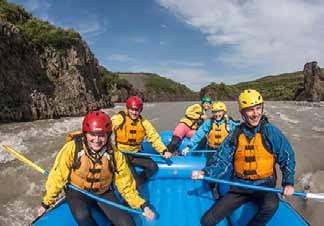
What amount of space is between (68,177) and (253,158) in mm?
1586

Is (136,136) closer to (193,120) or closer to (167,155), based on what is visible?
(167,155)

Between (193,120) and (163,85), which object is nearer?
(193,120)

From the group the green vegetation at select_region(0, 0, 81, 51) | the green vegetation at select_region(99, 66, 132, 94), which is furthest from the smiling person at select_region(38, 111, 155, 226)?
the green vegetation at select_region(99, 66, 132, 94)

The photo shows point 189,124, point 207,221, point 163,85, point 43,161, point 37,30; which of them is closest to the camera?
point 207,221

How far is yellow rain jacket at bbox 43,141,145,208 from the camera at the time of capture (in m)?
3.00

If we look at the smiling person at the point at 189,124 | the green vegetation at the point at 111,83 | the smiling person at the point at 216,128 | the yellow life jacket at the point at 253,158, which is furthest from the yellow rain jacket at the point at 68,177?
the green vegetation at the point at 111,83

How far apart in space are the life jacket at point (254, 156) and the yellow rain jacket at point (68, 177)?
0.94 m

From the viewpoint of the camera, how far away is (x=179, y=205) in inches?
159

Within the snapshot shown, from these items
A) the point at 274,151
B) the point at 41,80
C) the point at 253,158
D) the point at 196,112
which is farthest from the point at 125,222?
the point at 41,80

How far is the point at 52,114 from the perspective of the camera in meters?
15.9

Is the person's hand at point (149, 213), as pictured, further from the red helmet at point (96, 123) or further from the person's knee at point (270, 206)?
the person's knee at point (270, 206)

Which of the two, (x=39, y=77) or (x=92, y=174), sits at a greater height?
(x=39, y=77)

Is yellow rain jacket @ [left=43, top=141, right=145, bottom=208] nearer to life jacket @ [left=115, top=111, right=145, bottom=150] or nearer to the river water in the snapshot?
life jacket @ [left=115, top=111, right=145, bottom=150]

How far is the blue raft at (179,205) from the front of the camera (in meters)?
3.32
